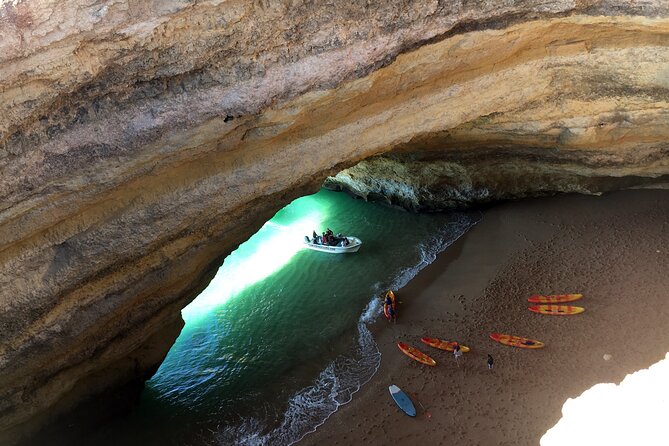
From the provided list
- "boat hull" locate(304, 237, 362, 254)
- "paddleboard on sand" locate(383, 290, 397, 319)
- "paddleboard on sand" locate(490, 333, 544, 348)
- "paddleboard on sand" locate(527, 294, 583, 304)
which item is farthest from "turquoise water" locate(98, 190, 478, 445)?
"paddleboard on sand" locate(527, 294, 583, 304)

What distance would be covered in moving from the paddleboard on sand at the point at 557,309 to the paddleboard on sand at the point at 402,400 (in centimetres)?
384

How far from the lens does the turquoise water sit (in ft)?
35.2

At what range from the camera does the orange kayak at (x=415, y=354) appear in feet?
36.6

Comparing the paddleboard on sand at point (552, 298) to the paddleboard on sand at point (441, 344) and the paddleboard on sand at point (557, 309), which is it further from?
the paddleboard on sand at point (441, 344)

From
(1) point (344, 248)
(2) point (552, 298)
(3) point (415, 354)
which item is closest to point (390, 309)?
(3) point (415, 354)

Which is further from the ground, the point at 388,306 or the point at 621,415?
the point at 621,415

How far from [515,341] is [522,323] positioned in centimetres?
70

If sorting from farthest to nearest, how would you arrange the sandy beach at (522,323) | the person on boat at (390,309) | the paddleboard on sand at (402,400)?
the person on boat at (390,309), the paddleboard on sand at (402,400), the sandy beach at (522,323)

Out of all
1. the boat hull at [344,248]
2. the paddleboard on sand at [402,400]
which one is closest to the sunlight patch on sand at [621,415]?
the paddleboard on sand at [402,400]

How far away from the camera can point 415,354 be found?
37.4 feet

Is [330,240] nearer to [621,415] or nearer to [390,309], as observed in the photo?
[390,309]

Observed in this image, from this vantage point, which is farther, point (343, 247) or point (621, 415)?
point (343, 247)

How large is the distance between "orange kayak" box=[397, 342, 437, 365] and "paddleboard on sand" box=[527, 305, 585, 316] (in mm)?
2801

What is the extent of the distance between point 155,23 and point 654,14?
827 cm
